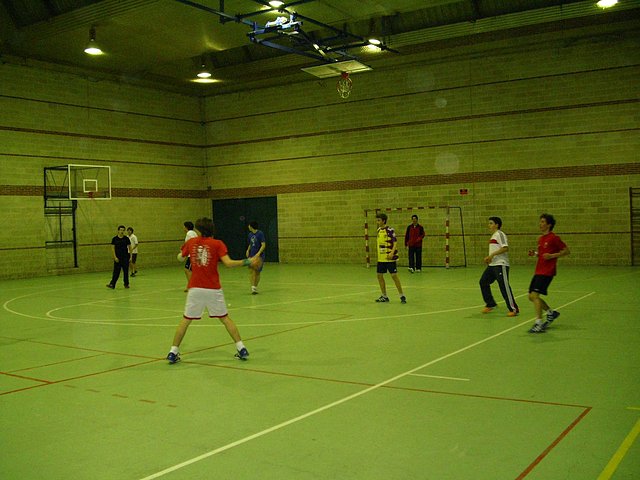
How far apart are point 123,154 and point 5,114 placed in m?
5.18

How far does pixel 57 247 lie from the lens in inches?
1007

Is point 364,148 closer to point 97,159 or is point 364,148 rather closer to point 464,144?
point 464,144

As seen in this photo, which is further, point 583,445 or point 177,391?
point 177,391

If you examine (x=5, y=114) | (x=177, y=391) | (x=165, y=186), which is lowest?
(x=177, y=391)

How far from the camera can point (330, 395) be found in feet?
22.7

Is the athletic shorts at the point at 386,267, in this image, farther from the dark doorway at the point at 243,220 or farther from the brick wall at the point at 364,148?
the dark doorway at the point at 243,220

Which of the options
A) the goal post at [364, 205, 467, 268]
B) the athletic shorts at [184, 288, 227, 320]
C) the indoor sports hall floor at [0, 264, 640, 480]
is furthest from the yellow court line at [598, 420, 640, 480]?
the goal post at [364, 205, 467, 268]

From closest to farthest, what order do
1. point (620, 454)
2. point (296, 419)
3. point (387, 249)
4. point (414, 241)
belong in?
point (620, 454) → point (296, 419) → point (387, 249) → point (414, 241)

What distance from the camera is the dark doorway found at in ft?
99.1

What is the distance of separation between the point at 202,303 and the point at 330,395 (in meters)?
2.56

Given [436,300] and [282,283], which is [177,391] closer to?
[436,300]

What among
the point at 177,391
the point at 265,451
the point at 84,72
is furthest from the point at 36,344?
the point at 84,72

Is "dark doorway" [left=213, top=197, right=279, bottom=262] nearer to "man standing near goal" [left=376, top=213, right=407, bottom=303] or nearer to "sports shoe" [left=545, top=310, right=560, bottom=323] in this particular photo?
"man standing near goal" [left=376, top=213, right=407, bottom=303]

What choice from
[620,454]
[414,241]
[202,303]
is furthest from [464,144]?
[620,454]
